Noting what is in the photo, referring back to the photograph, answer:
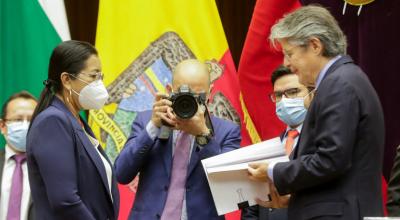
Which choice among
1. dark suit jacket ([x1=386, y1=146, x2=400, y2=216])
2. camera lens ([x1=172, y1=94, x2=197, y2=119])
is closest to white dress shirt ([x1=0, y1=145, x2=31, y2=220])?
camera lens ([x1=172, y1=94, x2=197, y2=119])

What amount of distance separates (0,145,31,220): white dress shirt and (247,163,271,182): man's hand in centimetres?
144

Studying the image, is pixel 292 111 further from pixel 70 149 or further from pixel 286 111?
pixel 70 149

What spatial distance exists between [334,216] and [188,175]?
0.74 meters

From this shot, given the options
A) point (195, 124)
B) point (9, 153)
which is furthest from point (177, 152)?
point (9, 153)

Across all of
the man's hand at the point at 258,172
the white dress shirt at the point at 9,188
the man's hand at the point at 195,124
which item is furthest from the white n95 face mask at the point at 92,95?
the white dress shirt at the point at 9,188

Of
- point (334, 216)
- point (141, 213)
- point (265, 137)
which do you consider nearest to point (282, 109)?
point (265, 137)

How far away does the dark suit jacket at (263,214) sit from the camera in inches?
109

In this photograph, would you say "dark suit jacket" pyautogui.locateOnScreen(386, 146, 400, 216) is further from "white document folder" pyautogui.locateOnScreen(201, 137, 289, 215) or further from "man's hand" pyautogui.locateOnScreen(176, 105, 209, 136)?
"man's hand" pyautogui.locateOnScreen(176, 105, 209, 136)

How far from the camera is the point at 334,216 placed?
195 cm

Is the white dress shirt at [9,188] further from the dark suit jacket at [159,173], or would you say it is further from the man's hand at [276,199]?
the man's hand at [276,199]

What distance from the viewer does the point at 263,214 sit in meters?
2.80

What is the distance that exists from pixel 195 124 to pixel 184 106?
8 cm

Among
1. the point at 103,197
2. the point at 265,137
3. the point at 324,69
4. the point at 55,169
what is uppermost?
the point at 324,69

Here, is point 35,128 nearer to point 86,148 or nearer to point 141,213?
point 86,148
